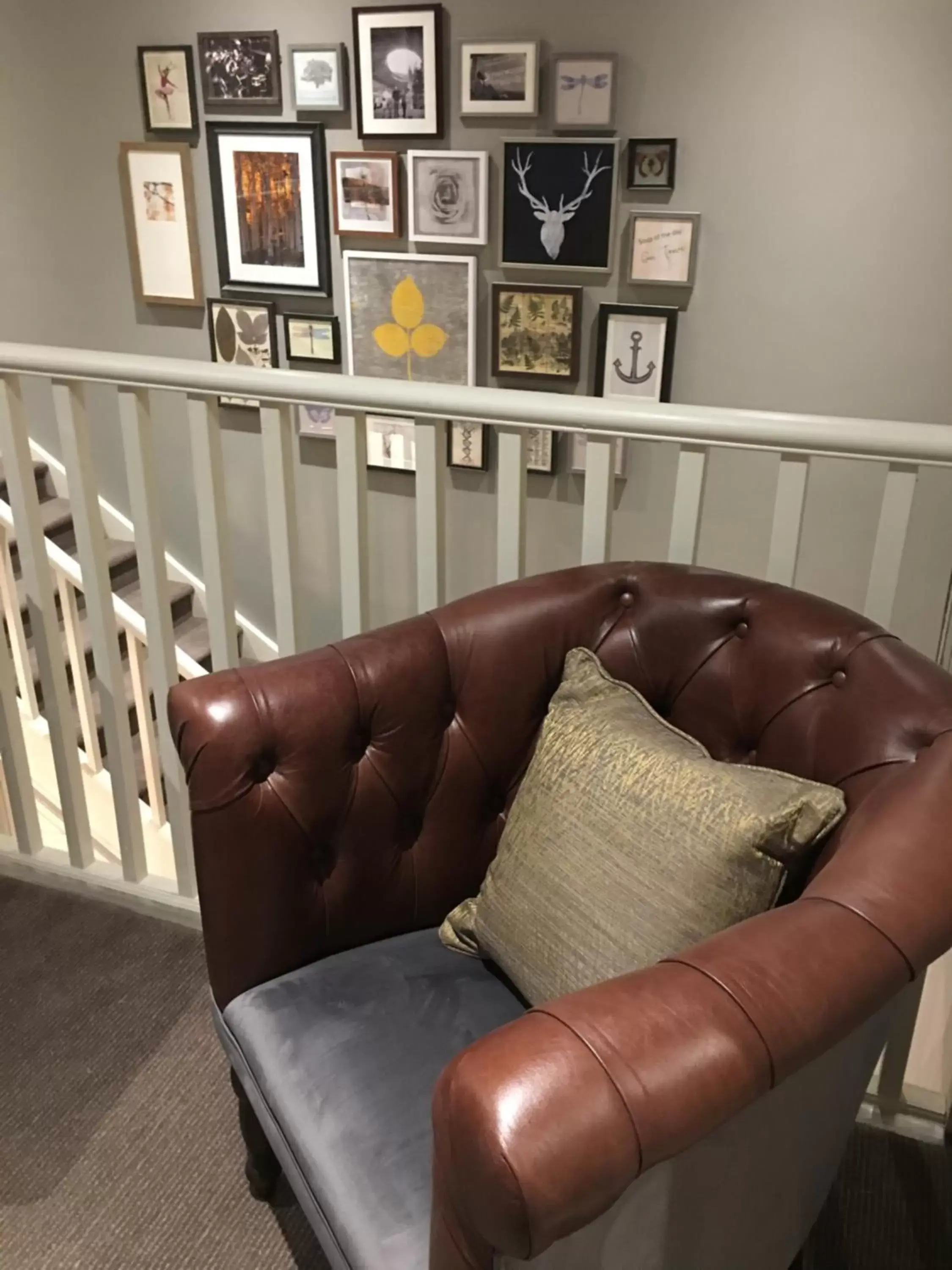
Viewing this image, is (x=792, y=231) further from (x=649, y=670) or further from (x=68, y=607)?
(x=68, y=607)

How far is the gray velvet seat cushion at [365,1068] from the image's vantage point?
1.01 m

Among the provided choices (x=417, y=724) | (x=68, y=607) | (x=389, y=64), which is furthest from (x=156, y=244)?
(x=417, y=724)

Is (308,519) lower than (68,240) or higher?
lower

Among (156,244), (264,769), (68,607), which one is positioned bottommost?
(68,607)

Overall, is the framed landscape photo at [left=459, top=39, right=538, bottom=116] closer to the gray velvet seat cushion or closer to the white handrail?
the white handrail

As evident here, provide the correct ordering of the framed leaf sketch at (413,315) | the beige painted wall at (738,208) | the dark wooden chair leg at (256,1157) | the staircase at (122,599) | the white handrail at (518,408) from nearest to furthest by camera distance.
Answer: the white handrail at (518,408) < the dark wooden chair leg at (256,1157) < the beige painted wall at (738,208) < the framed leaf sketch at (413,315) < the staircase at (122,599)

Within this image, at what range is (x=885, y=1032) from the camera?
42.6 inches

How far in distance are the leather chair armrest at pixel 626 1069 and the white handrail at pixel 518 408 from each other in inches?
26.8

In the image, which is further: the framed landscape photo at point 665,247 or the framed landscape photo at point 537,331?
the framed landscape photo at point 537,331

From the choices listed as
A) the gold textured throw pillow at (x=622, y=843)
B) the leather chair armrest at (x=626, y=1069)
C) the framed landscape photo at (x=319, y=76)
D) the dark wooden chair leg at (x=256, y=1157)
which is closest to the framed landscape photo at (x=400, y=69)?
the framed landscape photo at (x=319, y=76)

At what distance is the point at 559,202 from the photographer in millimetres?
2801

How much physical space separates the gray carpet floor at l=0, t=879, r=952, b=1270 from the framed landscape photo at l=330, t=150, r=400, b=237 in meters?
2.12

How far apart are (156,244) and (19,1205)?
282 cm

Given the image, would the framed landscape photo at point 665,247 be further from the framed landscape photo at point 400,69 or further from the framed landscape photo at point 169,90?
the framed landscape photo at point 169,90
